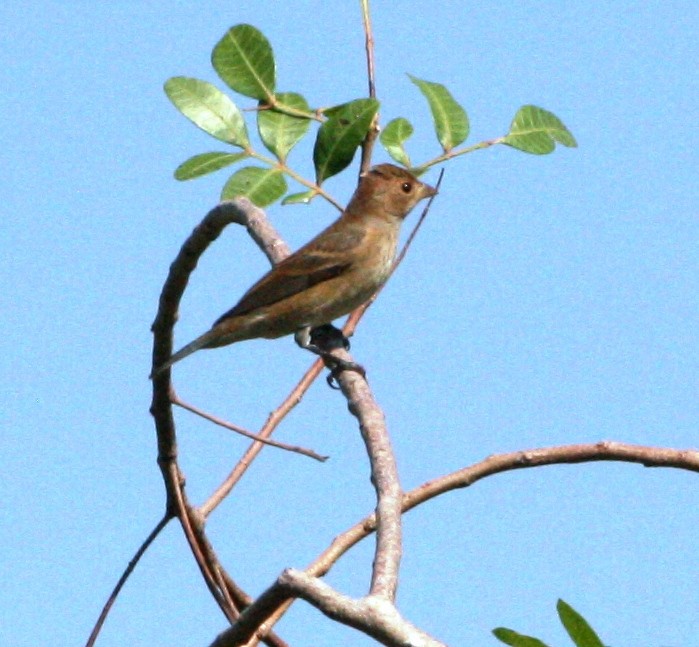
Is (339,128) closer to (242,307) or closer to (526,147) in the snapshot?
(526,147)

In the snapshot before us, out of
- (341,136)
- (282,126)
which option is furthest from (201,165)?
(341,136)

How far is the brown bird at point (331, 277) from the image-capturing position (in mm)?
6414

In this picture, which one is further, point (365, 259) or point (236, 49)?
point (365, 259)

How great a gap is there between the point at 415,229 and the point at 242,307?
163 cm

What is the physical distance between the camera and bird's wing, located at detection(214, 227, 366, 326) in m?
6.29

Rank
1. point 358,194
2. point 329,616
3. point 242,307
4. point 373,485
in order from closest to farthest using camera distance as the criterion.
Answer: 1. point 329,616
2. point 373,485
3. point 242,307
4. point 358,194

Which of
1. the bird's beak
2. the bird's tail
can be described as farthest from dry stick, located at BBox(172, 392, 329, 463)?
the bird's beak

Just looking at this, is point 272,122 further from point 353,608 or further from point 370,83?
point 353,608

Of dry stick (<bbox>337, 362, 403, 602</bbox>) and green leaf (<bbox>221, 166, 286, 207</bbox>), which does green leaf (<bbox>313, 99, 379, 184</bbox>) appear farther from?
dry stick (<bbox>337, 362, 403, 602</bbox>)

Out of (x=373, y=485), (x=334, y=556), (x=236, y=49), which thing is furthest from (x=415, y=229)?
(x=373, y=485)

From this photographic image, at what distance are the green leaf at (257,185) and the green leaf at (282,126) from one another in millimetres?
99

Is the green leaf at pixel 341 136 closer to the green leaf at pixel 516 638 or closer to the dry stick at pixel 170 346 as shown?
the dry stick at pixel 170 346

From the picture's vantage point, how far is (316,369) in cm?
499

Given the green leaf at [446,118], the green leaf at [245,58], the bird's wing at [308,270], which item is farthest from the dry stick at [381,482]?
the bird's wing at [308,270]
